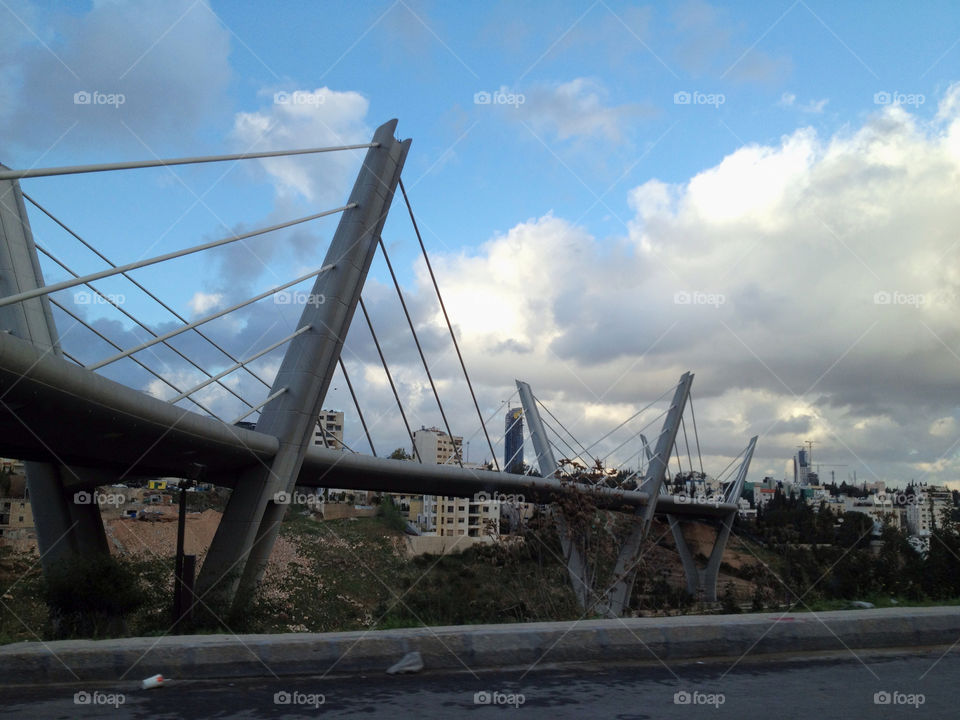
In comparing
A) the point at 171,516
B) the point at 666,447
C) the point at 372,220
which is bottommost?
the point at 171,516

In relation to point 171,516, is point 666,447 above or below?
above

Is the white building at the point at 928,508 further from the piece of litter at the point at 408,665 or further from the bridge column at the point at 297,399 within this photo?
the piece of litter at the point at 408,665

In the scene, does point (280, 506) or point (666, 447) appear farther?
point (666, 447)

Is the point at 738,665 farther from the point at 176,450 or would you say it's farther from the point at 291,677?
the point at 176,450

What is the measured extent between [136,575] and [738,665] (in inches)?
292

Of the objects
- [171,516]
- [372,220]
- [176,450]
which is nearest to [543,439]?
[372,220]

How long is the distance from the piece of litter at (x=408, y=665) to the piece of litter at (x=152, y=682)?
4.10 feet

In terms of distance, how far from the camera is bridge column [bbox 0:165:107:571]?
12688 mm

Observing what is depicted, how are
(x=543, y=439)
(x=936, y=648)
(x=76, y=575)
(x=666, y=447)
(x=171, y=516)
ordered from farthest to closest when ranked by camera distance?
(x=171, y=516)
(x=666, y=447)
(x=543, y=439)
(x=76, y=575)
(x=936, y=648)

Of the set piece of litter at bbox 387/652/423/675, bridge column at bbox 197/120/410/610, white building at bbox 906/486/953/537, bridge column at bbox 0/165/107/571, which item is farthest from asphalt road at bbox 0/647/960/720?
white building at bbox 906/486/953/537

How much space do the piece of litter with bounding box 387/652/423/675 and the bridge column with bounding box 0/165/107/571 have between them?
814 centimetres

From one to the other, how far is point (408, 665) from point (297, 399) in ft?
39.1

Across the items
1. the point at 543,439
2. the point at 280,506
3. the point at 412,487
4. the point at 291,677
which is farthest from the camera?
the point at 543,439

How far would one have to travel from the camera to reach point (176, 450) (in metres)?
14.1
